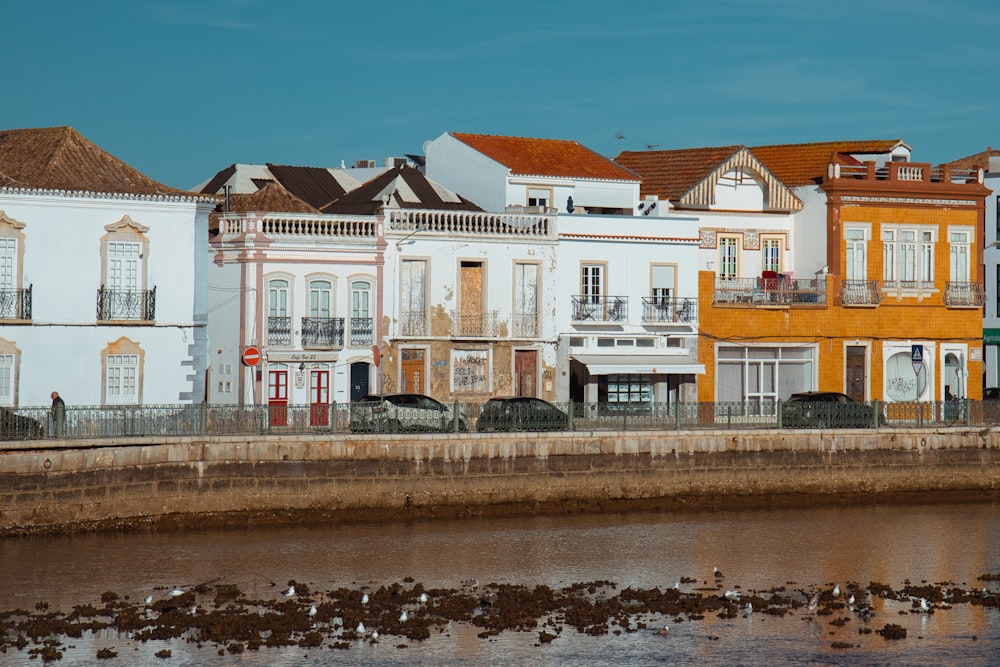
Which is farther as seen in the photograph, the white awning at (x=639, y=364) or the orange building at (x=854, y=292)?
the orange building at (x=854, y=292)

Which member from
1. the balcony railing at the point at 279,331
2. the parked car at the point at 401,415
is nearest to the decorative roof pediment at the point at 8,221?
the balcony railing at the point at 279,331

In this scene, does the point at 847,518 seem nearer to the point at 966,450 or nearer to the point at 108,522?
the point at 966,450

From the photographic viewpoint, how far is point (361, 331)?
46656 mm

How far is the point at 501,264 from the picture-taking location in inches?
1913

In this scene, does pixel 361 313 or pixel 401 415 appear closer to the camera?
pixel 401 415

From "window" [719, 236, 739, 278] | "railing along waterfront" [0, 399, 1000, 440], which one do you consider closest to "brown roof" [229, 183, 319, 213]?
"railing along waterfront" [0, 399, 1000, 440]

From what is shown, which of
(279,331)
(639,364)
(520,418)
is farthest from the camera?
(639,364)

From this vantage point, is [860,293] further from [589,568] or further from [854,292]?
[589,568]

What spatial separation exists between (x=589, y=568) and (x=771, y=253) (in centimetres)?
2327

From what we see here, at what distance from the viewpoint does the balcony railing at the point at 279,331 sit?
149 ft

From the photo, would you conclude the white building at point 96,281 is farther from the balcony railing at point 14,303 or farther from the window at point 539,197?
the window at point 539,197

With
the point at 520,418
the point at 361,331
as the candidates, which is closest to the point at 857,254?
the point at 361,331

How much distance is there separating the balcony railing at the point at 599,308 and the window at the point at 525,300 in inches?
47.7

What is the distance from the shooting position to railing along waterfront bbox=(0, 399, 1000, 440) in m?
35.7
